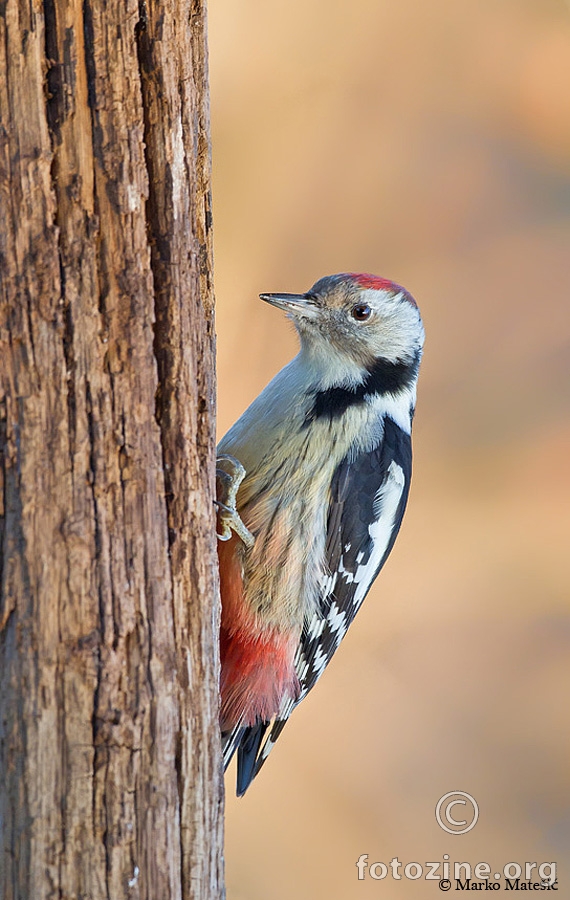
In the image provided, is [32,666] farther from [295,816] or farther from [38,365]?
[295,816]

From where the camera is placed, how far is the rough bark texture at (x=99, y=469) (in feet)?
3.82

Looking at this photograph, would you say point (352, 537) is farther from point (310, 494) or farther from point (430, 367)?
point (430, 367)

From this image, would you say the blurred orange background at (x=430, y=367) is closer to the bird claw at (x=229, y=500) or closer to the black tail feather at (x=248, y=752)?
the black tail feather at (x=248, y=752)

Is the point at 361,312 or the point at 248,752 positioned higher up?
the point at 361,312

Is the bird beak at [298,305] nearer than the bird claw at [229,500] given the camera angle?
No

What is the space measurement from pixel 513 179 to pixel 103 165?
2.05 meters

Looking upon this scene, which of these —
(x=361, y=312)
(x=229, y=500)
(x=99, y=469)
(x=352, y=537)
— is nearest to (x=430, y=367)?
(x=361, y=312)

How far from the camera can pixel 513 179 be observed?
2979mm

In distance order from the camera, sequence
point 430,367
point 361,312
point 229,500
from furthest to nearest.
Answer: point 430,367
point 361,312
point 229,500

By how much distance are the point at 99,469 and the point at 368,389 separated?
105cm

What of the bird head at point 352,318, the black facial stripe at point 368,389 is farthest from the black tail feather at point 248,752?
the bird head at point 352,318

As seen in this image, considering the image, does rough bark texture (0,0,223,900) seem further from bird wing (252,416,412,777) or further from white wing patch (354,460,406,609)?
white wing patch (354,460,406,609)

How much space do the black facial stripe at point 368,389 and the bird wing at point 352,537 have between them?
85 millimetres

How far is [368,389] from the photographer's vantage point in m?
2.15
